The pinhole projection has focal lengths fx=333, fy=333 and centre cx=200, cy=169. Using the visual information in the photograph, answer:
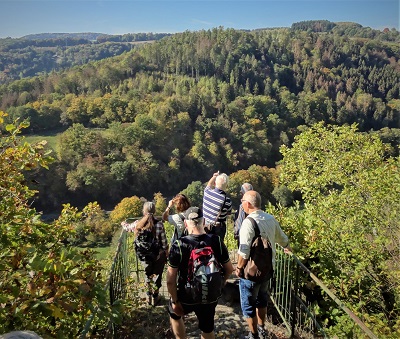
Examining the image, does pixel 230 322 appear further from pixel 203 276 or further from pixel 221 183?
pixel 203 276

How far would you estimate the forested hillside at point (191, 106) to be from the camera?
Answer: 83.2 metres

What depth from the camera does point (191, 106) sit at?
109 metres

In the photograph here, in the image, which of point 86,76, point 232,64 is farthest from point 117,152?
point 232,64

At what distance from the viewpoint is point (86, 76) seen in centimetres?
11981

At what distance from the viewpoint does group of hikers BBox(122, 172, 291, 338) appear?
3381mm

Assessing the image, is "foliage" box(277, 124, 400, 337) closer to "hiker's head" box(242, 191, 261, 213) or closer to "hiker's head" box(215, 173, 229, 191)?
"hiker's head" box(215, 173, 229, 191)

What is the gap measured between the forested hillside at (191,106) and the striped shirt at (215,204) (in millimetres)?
56980

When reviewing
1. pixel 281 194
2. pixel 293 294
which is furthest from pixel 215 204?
pixel 281 194

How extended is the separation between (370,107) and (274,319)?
5430 inches

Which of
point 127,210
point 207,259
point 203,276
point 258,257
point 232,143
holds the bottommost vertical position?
point 127,210

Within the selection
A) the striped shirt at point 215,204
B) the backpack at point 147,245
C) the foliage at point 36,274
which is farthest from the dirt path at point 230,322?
the foliage at point 36,274

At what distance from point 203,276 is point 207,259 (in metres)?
0.17

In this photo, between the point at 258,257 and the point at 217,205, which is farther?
the point at 217,205

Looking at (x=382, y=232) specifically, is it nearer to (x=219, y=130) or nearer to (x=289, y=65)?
(x=219, y=130)
